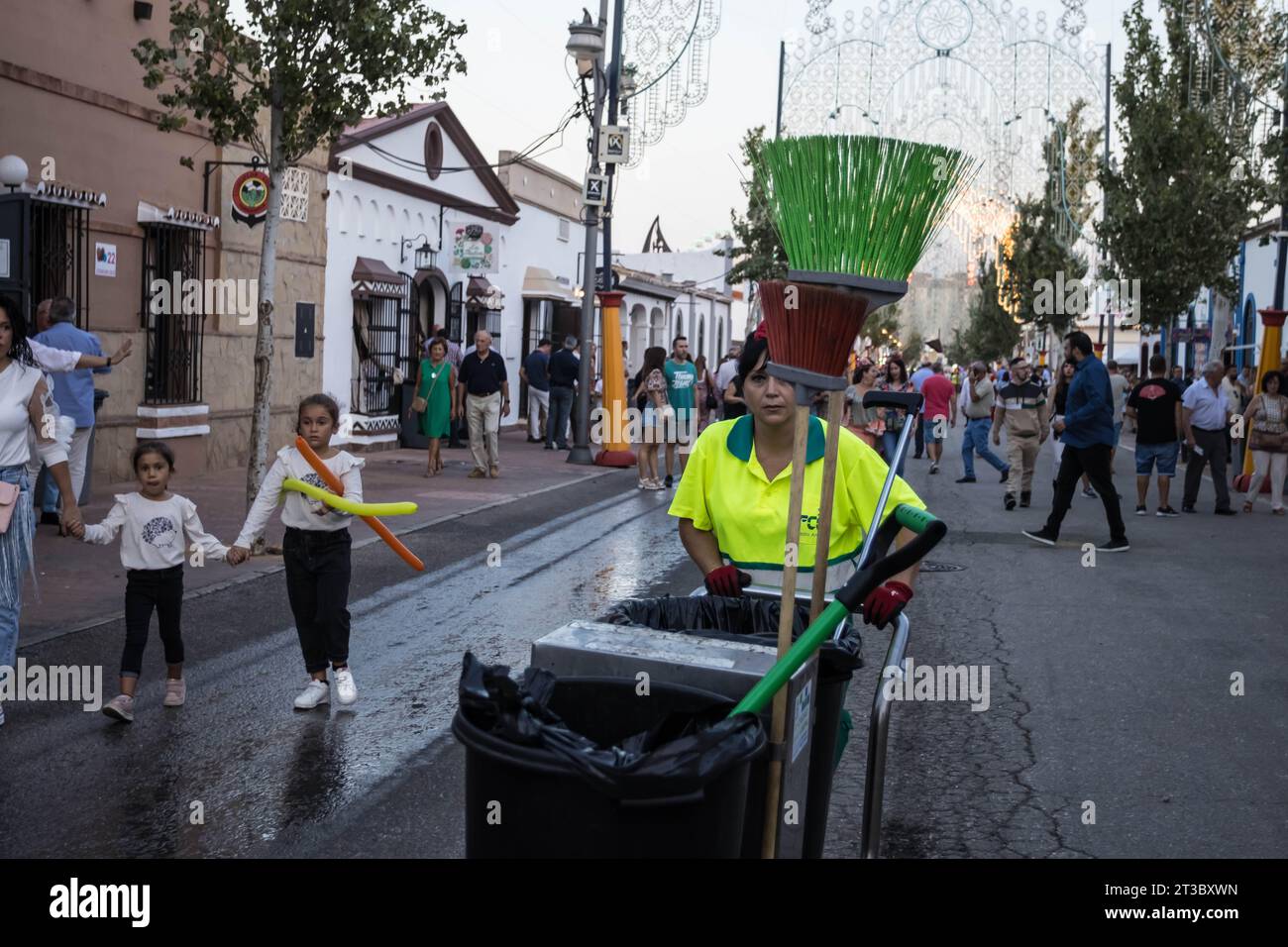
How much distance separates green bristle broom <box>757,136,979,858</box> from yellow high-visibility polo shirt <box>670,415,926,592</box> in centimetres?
74

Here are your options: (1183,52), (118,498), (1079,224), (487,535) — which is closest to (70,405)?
(487,535)

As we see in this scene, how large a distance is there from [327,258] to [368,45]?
10467 mm

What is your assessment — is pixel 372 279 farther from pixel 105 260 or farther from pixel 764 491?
pixel 764 491

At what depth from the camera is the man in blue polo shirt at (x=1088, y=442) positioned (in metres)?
12.8

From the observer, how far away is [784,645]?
2943 mm

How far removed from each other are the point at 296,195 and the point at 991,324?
68.8m

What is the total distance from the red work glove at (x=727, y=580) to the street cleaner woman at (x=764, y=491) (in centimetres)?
8

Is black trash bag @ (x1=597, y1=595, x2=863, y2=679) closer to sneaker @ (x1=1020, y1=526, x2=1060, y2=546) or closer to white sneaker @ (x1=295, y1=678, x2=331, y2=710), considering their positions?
white sneaker @ (x1=295, y1=678, x2=331, y2=710)

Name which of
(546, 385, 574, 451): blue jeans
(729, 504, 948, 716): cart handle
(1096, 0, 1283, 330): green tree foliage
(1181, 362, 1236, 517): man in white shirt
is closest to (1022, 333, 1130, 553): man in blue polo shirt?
(1181, 362, 1236, 517): man in white shirt

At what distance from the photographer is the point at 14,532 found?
5.78 meters

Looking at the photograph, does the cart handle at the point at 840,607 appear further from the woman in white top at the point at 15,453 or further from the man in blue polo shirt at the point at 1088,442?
the man in blue polo shirt at the point at 1088,442

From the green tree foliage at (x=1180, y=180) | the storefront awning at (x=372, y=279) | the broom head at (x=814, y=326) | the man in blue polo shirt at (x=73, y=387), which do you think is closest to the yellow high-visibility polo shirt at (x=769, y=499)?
the broom head at (x=814, y=326)

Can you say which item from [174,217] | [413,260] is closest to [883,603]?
[174,217]
